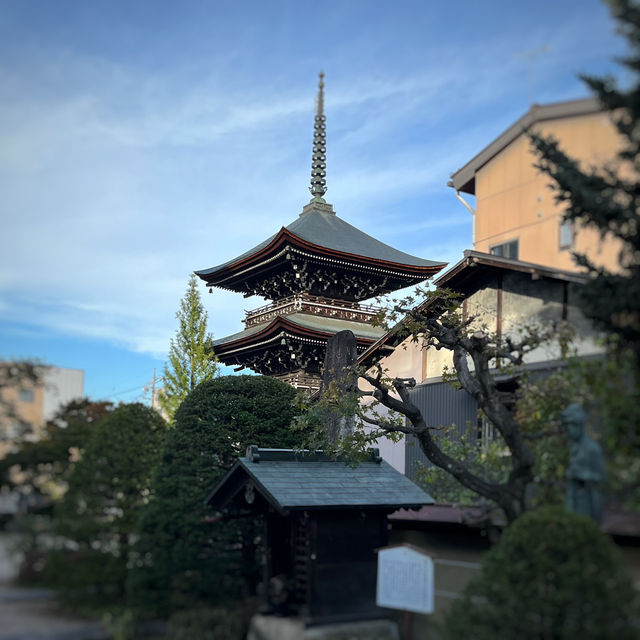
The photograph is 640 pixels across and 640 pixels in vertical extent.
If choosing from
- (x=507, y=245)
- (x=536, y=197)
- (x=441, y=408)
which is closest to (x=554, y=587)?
(x=536, y=197)

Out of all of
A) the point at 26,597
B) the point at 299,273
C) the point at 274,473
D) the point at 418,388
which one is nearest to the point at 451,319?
the point at 418,388

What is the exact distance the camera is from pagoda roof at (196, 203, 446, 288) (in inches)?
1254

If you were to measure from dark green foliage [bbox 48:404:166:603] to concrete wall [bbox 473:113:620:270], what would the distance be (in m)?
6.45

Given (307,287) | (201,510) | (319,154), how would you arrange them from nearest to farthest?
(201,510)
(307,287)
(319,154)

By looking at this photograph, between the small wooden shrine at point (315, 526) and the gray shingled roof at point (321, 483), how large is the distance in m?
0.02

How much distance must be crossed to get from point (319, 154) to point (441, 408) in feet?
78.0

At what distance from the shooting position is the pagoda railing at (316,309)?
33750mm

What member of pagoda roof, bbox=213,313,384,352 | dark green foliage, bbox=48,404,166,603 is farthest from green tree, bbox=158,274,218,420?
dark green foliage, bbox=48,404,166,603

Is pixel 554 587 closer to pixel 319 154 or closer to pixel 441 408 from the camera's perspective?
pixel 441 408

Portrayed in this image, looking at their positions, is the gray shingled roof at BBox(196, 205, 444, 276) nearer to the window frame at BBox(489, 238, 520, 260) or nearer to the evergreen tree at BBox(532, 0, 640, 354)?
the window frame at BBox(489, 238, 520, 260)

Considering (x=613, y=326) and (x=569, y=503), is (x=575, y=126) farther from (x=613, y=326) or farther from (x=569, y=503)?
(x=569, y=503)

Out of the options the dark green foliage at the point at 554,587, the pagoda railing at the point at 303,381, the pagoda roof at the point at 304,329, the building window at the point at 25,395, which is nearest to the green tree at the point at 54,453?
the building window at the point at 25,395

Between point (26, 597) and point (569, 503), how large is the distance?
7.04 m

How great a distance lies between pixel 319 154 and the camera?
3944 cm
